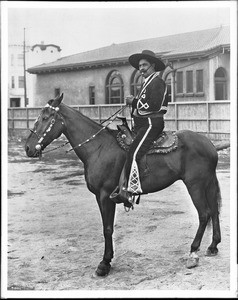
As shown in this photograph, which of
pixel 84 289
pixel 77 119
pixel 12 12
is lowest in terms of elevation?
pixel 84 289

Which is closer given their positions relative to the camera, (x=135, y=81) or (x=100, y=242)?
(x=100, y=242)

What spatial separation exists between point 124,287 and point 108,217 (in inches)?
35.1

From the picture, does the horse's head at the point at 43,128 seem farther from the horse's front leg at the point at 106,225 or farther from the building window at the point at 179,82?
the building window at the point at 179,82

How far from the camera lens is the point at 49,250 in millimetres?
6176

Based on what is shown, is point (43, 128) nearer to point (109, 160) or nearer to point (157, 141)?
point (109, 160)

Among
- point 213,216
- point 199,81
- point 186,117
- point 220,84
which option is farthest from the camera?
point 199,81

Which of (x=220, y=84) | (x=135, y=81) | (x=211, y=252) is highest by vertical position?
(x=135, y=81)

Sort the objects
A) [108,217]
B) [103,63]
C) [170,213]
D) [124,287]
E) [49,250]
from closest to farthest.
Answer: [124,287]
[108,217]
[49,250]
[170,213]
[103,63]

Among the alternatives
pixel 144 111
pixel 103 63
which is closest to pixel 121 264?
pixel 144 111

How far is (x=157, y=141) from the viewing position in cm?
563

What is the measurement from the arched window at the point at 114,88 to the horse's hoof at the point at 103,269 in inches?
364

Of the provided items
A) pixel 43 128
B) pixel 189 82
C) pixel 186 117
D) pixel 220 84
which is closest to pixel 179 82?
pixel 189 82

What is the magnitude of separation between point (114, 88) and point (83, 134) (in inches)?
396

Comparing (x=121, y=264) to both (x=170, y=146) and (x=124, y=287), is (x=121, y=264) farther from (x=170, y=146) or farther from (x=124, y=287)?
(x=170, y=146)
